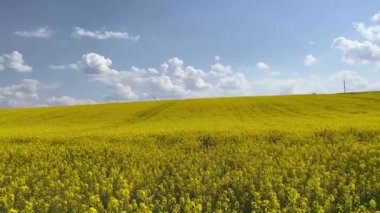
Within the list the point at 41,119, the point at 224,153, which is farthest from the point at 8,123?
the point at 224,153

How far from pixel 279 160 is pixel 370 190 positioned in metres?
4.35

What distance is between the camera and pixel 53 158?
19.4 metres

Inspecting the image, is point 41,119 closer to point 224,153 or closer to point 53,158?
point 53,158

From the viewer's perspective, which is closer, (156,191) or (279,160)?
(156,191)

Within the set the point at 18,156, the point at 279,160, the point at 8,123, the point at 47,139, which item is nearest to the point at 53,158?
the point at 18,156

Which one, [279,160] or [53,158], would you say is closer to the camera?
[279,160]

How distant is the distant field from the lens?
449 inches

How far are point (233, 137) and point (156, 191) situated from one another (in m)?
9.77

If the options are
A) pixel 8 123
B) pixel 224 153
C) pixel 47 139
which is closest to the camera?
pixel 224 153

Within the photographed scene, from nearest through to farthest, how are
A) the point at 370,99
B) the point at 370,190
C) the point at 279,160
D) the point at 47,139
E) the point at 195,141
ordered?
the point at 370,190, the point at 279,160, the point at 195,141, the point at 47,139, the point at 370,99

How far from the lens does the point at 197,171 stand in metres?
15.7

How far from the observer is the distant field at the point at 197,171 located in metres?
11.4

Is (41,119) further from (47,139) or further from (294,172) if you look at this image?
(294,172)

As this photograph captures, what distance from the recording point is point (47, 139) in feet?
81.8
